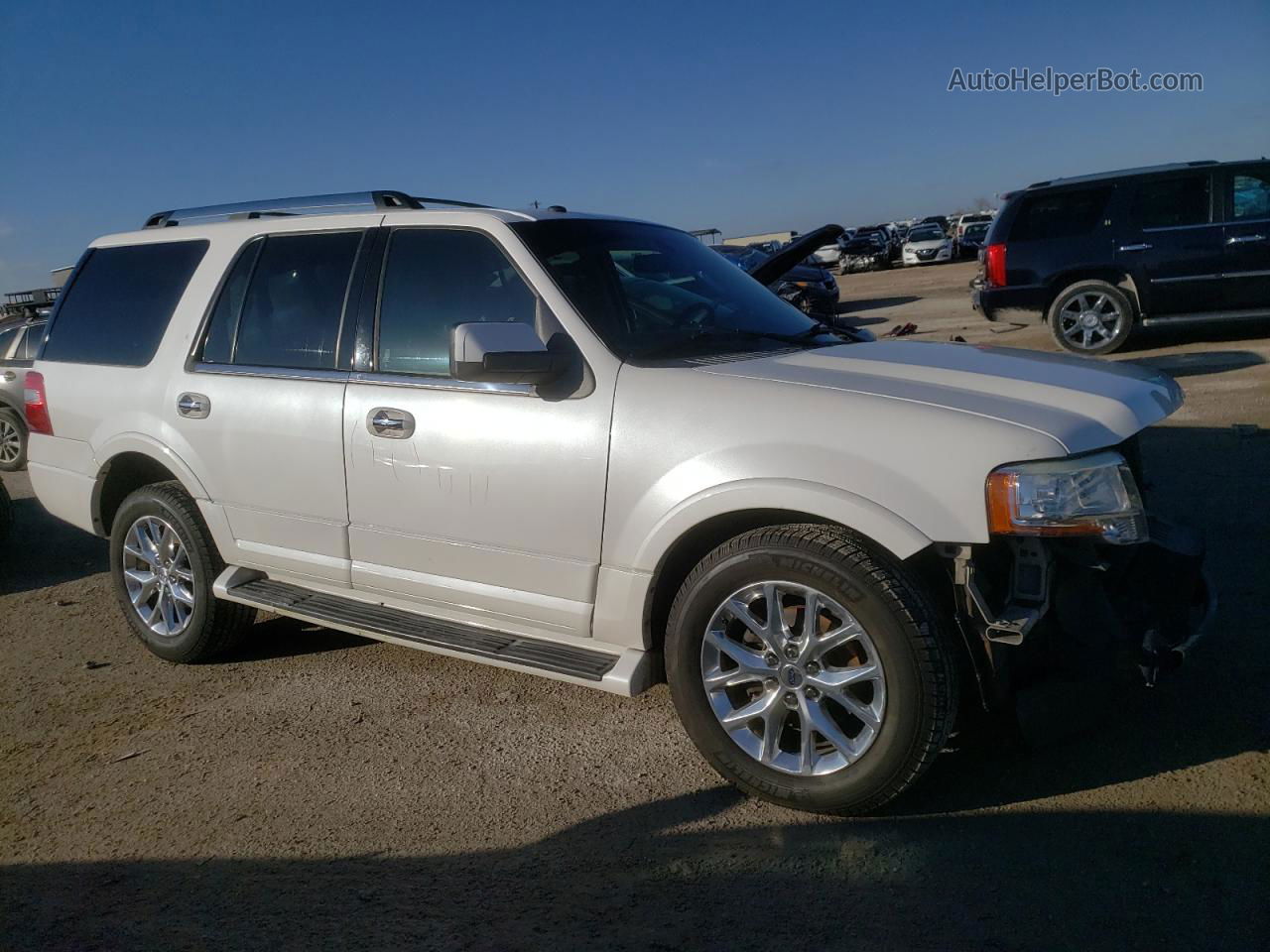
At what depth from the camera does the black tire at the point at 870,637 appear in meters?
2.98

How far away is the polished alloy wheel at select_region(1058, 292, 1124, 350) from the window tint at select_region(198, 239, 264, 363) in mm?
9588

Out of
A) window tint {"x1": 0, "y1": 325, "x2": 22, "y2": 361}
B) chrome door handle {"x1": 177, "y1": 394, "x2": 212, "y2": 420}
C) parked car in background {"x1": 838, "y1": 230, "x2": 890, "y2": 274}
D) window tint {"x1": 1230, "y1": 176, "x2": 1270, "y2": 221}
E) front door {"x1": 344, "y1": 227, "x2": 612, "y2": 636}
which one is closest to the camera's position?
front door {"x1": 344, "y1": 227, "x2": 612, "y2": 636}

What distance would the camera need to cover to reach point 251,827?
3439 millimetres

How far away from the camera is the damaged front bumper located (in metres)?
2.99

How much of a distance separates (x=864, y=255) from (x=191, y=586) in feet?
133

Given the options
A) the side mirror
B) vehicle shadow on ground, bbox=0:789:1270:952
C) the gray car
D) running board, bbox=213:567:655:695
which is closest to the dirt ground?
vehicle shadow on ground, bbox=0:789:1270:952

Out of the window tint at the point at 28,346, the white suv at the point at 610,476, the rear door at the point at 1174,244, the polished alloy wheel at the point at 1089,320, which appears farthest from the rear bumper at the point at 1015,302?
the window tint at the point at 28,346

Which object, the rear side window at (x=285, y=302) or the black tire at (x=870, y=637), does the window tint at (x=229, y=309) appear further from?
the black tire at (x=870, y=637)

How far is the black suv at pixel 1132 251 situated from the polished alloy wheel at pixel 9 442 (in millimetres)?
11325

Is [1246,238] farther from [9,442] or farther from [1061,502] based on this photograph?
[9,442]

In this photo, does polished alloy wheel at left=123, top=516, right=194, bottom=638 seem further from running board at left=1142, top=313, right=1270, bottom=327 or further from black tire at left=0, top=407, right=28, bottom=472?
running board at left=1142, top=313, right=1270, bottom=327

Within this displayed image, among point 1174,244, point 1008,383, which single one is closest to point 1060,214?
point 1174,244

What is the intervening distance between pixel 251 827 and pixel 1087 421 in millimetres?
2937

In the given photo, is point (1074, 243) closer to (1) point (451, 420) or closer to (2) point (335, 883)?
(1) point (451, 420)
